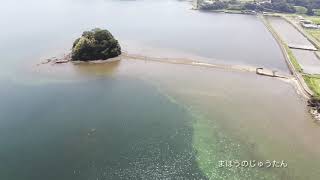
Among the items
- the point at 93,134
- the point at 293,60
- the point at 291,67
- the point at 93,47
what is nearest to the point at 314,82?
the point at 291,67

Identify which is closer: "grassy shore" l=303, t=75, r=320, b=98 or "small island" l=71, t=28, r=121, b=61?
Answer: "grassy shore" l=303, t=75, r=320, b=98

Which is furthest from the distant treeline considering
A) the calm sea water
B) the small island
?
the small island

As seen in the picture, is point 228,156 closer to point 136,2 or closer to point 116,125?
point 116,125

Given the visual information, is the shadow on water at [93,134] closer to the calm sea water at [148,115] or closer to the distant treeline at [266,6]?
the calm sea water at [148,115]

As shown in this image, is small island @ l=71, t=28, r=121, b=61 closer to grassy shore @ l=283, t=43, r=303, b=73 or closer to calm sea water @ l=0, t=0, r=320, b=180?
calm sea water @ l=0, t=0, r=320, b=180

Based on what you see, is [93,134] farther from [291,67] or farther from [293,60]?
[293,60]
